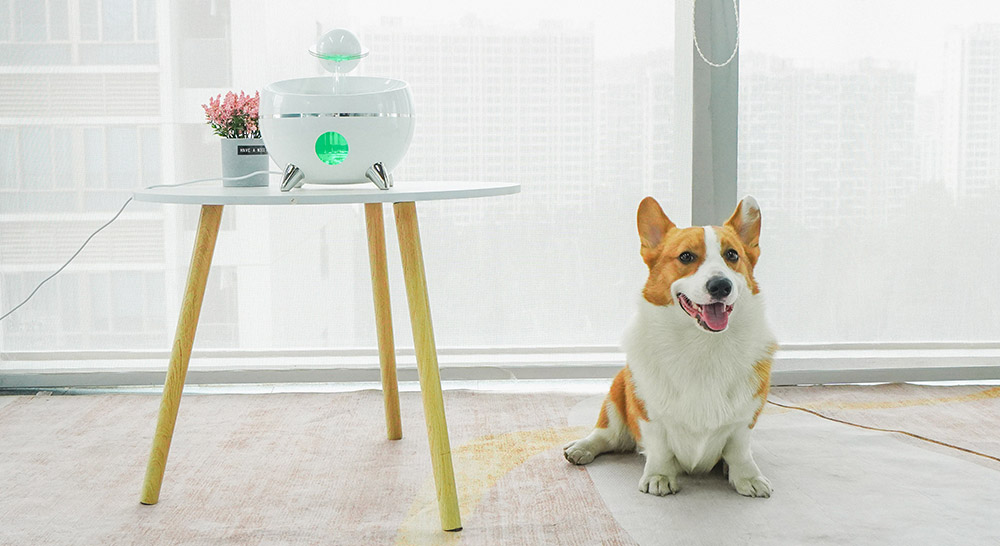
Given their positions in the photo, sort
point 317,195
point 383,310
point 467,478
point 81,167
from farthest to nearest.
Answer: point 81,167, point 383,310, point 467,478, point 317,195

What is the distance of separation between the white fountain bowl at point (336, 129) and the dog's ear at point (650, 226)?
0.46m

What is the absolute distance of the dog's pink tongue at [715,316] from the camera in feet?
5.10

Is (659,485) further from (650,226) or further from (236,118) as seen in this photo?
(236,118)

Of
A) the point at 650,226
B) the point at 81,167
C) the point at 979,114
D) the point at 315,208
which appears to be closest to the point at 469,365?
the point at 315,208

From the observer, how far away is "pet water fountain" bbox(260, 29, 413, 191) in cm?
150

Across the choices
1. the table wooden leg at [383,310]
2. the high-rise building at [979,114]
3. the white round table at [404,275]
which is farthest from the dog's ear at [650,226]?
the high-rise building at [979,114]

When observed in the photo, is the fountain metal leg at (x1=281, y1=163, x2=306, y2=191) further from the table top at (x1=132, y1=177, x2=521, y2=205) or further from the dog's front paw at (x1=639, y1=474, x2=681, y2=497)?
the dog's front paw at (x1=639, y1=474, x2=681, y2=497)

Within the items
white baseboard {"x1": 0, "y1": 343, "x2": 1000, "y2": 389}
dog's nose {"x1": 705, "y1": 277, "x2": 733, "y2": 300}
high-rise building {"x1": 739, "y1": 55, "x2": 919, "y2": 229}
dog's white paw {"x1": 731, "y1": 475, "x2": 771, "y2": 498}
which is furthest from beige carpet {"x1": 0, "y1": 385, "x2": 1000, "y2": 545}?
high-rise building {"x1": 739, "y1": 55, "x2": 919, "y2": 229}

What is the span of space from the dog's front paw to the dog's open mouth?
284mm

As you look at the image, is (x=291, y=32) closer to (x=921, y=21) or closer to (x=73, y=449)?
(x=73, y=449)

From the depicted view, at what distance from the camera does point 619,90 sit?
7.86 ft

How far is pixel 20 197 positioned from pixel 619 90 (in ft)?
5.11

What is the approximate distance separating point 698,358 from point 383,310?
0.65 meters

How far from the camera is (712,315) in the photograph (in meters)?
1.56
